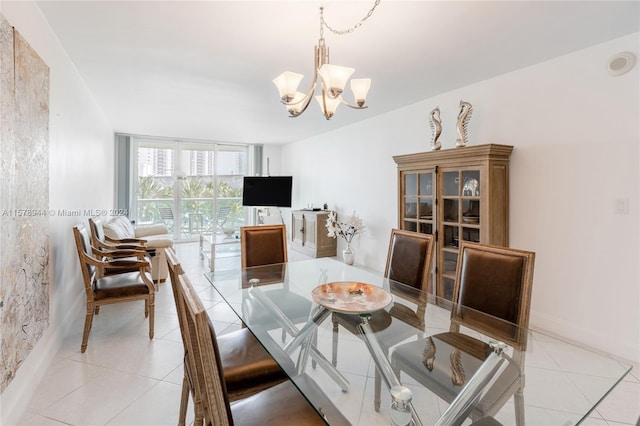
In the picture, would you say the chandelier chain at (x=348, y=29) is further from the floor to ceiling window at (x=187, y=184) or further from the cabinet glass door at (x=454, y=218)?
the floor to ceiling window at (x=187, y=184)

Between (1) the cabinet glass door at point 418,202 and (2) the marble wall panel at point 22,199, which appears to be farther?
(1) the cabinet glass door at point 418,202

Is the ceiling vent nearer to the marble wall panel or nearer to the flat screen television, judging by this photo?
the marble wall panel

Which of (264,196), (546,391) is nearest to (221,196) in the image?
(264,196)

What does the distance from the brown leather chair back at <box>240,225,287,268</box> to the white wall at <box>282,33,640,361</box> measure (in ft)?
Result: 7.53

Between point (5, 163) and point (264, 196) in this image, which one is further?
point (264, 196)

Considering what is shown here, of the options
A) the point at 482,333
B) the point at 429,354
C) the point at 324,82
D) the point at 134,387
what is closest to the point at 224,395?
the point at 429,354

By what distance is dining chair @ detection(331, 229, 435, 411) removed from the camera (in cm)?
161

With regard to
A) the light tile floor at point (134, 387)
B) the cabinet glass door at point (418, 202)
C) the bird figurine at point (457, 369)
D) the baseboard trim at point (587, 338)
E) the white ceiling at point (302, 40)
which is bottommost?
the light tile floor at point (134, 387)

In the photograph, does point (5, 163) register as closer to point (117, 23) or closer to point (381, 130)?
point (117, 23)

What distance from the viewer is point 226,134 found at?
6.36m

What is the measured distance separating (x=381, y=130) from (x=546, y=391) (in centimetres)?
395

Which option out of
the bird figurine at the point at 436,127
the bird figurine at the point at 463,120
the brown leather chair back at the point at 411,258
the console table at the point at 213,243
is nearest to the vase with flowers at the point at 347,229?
the console table at the point at 213,243

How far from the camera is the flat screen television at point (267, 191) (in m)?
6.62

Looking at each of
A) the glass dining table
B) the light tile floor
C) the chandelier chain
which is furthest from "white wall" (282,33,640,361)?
the chandelier chain
